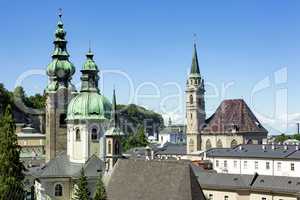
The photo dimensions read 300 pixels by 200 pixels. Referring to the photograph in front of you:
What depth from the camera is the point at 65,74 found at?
68.4m

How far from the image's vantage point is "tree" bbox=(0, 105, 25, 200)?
141ft

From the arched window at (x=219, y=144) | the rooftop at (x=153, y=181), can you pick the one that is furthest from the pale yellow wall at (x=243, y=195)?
the arched window at (x=219, y=144)

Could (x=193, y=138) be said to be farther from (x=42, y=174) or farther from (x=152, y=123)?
(x=152, y=123)

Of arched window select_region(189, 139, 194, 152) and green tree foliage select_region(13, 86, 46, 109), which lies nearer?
arched window select_region(189, 139, 194, 152)

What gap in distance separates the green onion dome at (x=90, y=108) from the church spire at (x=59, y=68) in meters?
11.0

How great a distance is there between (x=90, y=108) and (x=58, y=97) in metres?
11.9

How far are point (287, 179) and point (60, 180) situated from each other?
23.7 m

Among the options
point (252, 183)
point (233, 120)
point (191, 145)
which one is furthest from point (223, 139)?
point (252, 183)

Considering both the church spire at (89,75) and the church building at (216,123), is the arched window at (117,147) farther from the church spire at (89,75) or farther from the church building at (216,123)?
the church building at (216,123)

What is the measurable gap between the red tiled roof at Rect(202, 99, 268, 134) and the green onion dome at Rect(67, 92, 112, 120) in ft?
140

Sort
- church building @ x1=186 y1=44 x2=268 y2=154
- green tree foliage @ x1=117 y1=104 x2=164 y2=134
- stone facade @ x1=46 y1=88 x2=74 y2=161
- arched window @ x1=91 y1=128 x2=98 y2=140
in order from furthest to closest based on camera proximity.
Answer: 1. green tree foliage @ x1=117 y1=104 x2=164 y2=134
2. church building @ x1=186 y1=44 x2=268 y2=154
3. stone facade @ x1=46 y1=88 x2=74 y2=161
4. arched window @ x1=91 y1=128 x2=98 y2=140

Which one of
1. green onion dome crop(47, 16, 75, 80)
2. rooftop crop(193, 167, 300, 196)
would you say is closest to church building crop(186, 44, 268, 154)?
rooftop crop(193, 167, 300, 196)

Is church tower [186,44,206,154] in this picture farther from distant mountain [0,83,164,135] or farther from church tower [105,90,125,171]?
church tower [105,90,125,171]

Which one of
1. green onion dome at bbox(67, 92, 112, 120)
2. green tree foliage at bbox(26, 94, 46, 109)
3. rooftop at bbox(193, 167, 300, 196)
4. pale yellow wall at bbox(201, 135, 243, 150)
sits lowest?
rooftop at bbox(193, 167, 300, 196)
